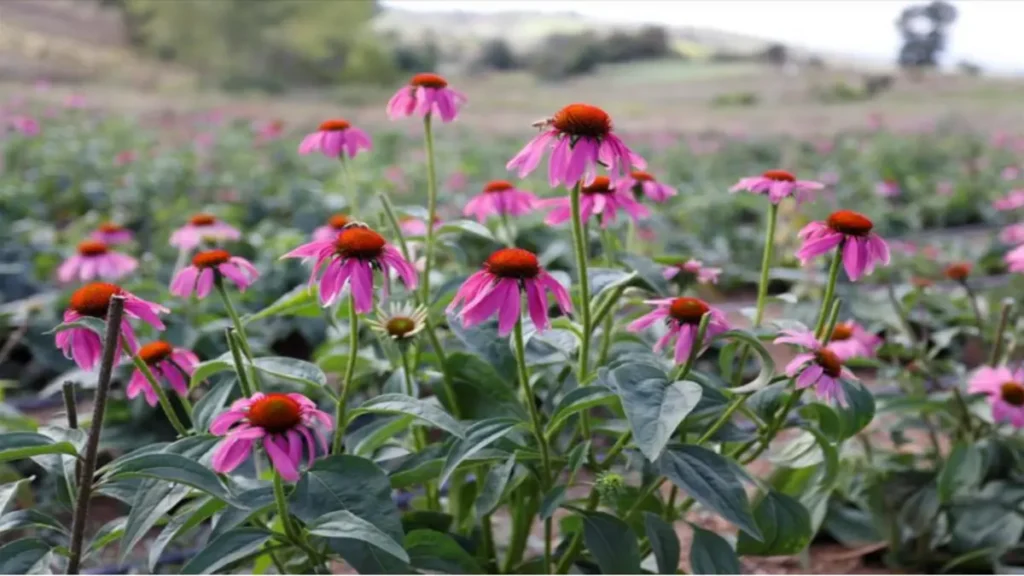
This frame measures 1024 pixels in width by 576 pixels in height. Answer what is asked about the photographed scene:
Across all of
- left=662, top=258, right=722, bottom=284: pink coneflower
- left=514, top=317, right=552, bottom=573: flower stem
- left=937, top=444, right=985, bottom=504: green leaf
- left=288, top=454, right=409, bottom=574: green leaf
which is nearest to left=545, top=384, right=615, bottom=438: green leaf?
left=514, top=317, right=552, bottom=573: flower stem

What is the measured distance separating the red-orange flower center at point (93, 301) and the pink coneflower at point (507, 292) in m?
0.24

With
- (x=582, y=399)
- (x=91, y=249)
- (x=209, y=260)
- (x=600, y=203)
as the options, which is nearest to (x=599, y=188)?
(x=600, y=203)

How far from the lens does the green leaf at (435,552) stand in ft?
2.28

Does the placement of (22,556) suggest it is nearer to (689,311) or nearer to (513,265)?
(513,265)

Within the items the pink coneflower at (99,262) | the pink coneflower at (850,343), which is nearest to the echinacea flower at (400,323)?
the pink coneflower at (850,343)

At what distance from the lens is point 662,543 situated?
2.33ft

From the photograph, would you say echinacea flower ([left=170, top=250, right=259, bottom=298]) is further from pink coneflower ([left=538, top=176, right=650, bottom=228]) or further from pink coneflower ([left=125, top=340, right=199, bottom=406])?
pink coneflower ([left=538, top=176, right=650, bottom=228])

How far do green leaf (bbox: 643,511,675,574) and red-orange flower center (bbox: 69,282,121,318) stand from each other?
0.42 metres

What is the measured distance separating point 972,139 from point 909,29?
0.62m

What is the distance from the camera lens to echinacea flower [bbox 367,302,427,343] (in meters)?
0.76

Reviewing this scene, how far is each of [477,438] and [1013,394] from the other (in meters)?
0.65

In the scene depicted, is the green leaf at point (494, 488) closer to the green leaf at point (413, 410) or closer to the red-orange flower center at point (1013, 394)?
the green leaf at point (413, 410)

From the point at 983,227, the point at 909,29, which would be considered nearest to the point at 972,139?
the point at 909,29

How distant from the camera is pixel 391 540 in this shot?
1.85 ft
